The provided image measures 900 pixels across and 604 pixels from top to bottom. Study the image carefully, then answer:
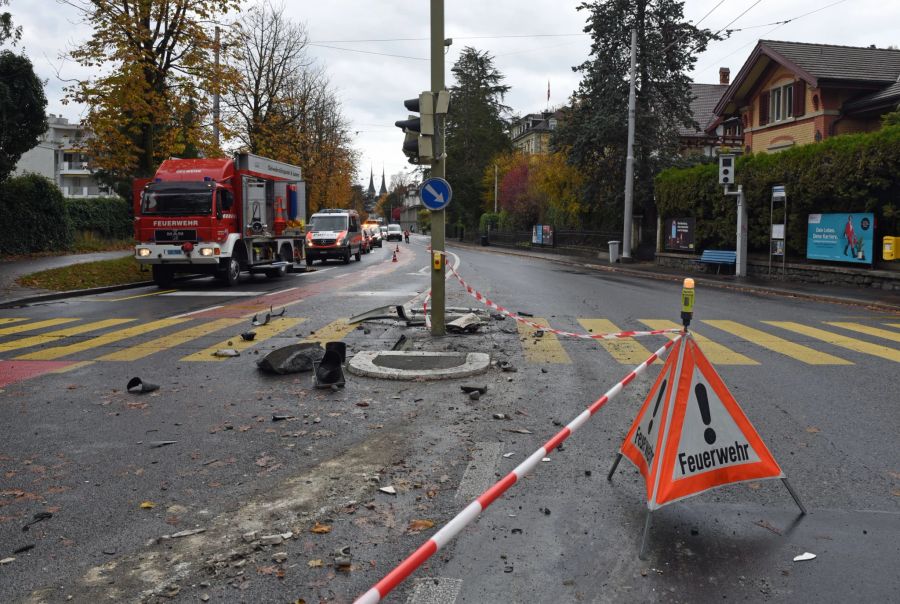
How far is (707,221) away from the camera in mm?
28312

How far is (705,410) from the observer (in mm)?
4266

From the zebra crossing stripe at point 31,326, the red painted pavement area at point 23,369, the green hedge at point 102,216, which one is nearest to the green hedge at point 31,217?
the green hedge at point 102,216

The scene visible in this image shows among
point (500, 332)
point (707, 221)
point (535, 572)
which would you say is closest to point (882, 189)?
point (707, 221)

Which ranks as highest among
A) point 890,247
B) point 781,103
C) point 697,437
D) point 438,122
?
point 781,103

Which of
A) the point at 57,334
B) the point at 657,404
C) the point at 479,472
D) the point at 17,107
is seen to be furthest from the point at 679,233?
the point at 657,404

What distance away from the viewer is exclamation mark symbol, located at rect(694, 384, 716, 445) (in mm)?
4230

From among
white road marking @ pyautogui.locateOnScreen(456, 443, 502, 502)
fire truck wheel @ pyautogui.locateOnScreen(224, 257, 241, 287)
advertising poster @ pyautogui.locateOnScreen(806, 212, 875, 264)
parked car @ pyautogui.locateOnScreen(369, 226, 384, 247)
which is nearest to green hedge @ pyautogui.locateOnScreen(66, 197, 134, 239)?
fire truck wheel @ pyautogui.locateOnScreen(224, 257, 241, 287)

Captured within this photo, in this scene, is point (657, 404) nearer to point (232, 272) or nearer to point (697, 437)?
point (697, 437)

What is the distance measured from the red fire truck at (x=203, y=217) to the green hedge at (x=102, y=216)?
14.2 m

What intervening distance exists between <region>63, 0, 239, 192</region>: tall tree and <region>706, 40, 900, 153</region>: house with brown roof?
819 inches

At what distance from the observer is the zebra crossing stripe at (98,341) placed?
9391 millimetres

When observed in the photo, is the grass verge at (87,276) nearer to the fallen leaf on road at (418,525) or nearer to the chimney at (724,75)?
the fallen leaf on road at (418,525)

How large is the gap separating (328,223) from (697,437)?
31.9 meters

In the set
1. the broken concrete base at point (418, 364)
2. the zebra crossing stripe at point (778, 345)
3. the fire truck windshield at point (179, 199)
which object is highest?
the fire truck windshield at point (179, 199)
